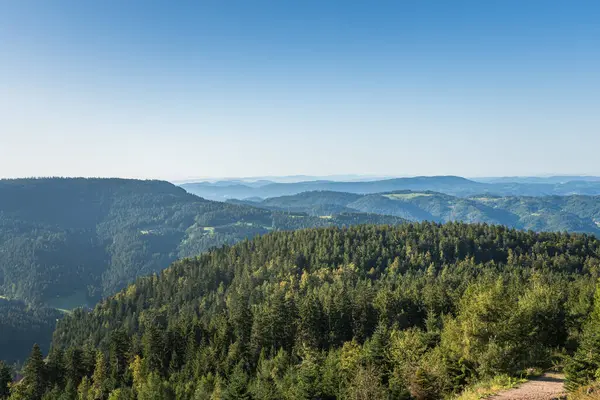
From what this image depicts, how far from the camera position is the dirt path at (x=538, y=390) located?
141 ft

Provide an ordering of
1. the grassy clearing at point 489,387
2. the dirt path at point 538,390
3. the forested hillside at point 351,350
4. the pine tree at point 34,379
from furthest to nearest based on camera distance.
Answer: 1. the pine tree at point 34,379
2. the forested hillside at point 351,350
3. the grassy clearing at point 489,387
4. the dirt path at point 538,390

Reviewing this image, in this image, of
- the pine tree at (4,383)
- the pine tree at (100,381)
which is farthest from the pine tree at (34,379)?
the pine tree at (100,381)

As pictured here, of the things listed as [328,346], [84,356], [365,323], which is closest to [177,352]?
[84,356]

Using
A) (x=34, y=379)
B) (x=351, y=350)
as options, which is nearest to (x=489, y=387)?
(x=351, y=350)

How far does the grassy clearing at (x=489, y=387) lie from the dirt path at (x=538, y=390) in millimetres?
833

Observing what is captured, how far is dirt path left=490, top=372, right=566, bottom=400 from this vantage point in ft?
141

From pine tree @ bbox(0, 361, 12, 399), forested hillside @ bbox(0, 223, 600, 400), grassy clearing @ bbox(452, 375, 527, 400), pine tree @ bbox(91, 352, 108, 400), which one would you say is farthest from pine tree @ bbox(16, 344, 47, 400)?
grassy clearing @ bbox(452, 375, 527, 400)

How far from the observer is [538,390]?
1821 inches

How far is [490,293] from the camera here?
57781mm

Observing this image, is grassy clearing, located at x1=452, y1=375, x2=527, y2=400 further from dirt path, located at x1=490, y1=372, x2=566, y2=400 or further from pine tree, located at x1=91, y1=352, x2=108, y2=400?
pine tree, located at x1=91, y1=352, x2=108, y2=400

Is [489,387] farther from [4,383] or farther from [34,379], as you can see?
[4,383]

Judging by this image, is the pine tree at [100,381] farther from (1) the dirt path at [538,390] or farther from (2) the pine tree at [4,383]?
(1) the dirt path at [538,390]

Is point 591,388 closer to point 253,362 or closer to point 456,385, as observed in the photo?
point 456,385

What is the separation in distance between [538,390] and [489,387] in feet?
16.7
